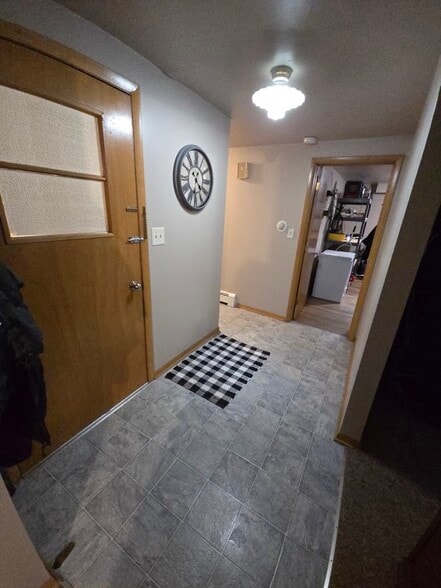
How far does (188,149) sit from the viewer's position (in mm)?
1744

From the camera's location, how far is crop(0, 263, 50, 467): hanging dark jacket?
0.76 meters

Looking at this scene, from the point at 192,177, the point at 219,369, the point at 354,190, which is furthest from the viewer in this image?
the point at 354,190

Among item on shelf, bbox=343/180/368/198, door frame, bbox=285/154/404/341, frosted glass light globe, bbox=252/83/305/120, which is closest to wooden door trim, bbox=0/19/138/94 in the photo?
frosted glass light globe, bbox=252/83/305/120

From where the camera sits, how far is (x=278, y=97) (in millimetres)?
1395

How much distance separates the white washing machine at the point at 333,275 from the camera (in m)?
3.87

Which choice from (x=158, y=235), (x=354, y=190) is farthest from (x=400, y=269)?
(x=354, y=190)

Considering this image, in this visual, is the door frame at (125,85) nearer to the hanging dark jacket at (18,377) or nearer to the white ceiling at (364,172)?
the hanging dark jacket at (18,377)

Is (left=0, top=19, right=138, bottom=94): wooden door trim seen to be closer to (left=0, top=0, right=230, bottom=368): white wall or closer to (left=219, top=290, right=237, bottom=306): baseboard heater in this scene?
(left=0, top=0, right=230, bottom=368): white wall

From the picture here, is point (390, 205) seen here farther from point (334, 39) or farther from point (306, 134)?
point (334, 39)

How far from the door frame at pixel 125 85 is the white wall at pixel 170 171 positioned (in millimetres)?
50

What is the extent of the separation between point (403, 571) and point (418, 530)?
36cm

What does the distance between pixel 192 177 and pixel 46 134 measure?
99cm

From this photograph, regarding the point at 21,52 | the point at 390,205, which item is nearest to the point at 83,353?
the point at 21,52

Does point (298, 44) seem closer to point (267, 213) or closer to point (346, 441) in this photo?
point (267, 213)
